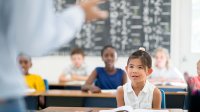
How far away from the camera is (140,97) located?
2.96 meters

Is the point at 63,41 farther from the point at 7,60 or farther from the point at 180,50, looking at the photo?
the point at 180,50

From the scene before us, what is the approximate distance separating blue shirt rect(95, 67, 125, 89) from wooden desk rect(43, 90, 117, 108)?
18.8 inches

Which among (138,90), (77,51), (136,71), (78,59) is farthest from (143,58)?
(77,51)

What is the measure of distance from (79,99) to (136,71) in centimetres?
126

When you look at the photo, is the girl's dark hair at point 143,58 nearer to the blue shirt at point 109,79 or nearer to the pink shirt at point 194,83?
the pink shirt at point 194,83

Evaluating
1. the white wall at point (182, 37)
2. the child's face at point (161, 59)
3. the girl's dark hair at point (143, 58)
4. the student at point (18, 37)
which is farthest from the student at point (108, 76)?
the student at point (18, 37)

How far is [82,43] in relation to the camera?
6.04 metres

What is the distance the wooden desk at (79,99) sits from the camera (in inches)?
150

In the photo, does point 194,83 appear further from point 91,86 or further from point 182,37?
point 182,37

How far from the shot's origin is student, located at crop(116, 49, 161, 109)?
9.51ft

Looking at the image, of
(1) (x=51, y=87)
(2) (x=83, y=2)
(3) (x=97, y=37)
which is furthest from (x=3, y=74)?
(3) (x=97, y=37)

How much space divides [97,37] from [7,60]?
16.8 feet

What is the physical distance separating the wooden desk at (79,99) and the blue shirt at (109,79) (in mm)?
478

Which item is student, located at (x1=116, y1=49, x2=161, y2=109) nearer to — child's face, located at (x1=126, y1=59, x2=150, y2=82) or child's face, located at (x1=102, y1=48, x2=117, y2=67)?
child's face, located at (x1=126, y1=59, x2=150, y2=82)
